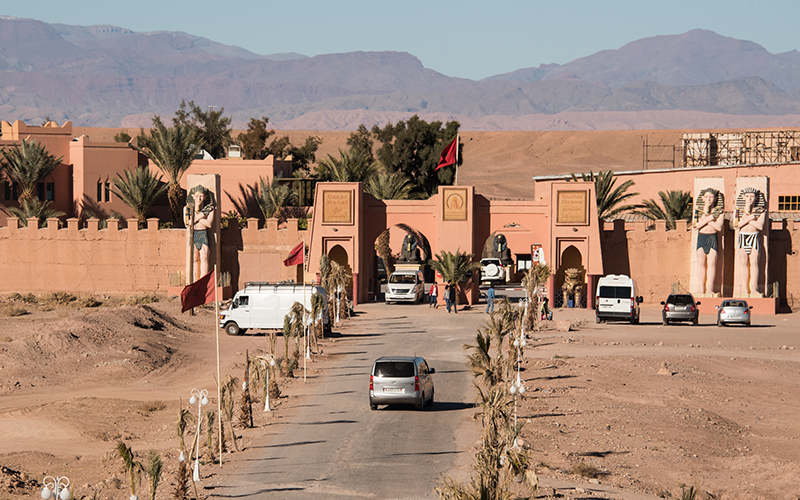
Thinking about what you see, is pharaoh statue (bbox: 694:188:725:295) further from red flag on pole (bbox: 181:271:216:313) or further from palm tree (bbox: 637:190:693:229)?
red flag on pole (bbox: 181:271:216:313)

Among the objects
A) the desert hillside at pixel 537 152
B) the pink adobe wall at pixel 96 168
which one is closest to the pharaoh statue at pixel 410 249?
the pink adobe wall at pixel 96 168

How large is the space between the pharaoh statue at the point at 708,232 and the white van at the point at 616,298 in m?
7.39

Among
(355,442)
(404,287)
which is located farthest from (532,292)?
(355,442)

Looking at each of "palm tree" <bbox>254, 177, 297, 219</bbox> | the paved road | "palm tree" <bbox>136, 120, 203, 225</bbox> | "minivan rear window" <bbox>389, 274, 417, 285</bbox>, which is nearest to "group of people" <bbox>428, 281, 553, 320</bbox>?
"minivan rear window" <bbox>389, 274, 417, 285</bbox>

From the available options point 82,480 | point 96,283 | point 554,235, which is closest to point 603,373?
point 82,480

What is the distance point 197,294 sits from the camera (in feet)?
75.4

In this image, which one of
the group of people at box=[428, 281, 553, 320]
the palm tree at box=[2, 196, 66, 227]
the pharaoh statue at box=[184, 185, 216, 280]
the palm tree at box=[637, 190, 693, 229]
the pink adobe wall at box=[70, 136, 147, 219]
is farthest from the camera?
the pink adobe wall at box=[70, 136, 147, 219]

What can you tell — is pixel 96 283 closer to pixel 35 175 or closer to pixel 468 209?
pixel 35 175

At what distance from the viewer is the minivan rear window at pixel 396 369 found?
2216 centimetres

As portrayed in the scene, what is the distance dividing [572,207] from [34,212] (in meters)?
30.6

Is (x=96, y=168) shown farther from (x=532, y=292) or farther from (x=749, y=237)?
(x=749, y=237)

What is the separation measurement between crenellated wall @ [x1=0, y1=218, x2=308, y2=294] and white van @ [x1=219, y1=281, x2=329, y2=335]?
13008mm

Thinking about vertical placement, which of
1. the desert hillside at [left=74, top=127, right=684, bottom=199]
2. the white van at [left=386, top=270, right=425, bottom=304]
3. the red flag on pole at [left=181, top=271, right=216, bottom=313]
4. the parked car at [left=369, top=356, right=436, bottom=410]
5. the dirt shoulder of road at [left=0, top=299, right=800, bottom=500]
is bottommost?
the dirt shoulder of road at [left=0, top=299, right=800, bottom=500]

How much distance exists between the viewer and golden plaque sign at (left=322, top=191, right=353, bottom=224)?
1858 inches
